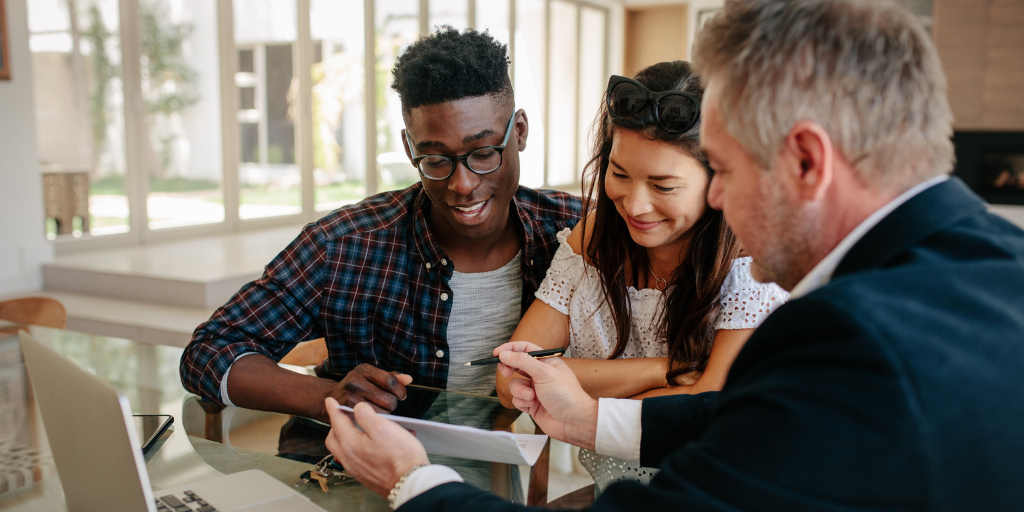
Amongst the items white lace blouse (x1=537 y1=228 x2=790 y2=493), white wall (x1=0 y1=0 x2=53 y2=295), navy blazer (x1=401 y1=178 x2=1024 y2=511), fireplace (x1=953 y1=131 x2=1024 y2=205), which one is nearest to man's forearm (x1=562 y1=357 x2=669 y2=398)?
white lace blouse (x1=537 y1=228 x2=790 y2=493)

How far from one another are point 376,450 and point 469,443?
191 millimetres

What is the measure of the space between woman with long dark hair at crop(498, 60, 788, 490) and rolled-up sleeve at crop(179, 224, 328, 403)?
1.90 feet

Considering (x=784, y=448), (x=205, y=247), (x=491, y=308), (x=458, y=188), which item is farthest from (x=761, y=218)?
(x=205, y=247)

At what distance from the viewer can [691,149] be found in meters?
1.45

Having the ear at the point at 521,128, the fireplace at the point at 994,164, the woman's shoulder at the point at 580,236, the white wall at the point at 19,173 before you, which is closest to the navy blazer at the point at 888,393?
the woman's shoulder at the point at 580,236

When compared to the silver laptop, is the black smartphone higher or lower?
lower

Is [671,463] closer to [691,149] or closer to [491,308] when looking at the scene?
[691,149]

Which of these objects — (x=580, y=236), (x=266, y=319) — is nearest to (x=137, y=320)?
(x=266, y=319)

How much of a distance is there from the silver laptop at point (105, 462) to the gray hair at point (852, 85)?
2.59 feet

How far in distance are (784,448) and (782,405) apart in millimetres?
37

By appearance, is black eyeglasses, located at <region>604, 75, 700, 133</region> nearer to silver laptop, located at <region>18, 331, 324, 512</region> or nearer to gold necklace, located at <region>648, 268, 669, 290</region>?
gold necklace, located at <region>648, 268, 669, 290</region>

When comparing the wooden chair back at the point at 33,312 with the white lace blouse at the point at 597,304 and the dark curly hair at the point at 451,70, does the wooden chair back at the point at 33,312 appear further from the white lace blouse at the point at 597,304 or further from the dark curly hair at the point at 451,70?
the white lace blouse at the point at 597,304

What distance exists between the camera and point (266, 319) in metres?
1.84

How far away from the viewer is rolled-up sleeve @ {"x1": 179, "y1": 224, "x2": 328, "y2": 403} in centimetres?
171
